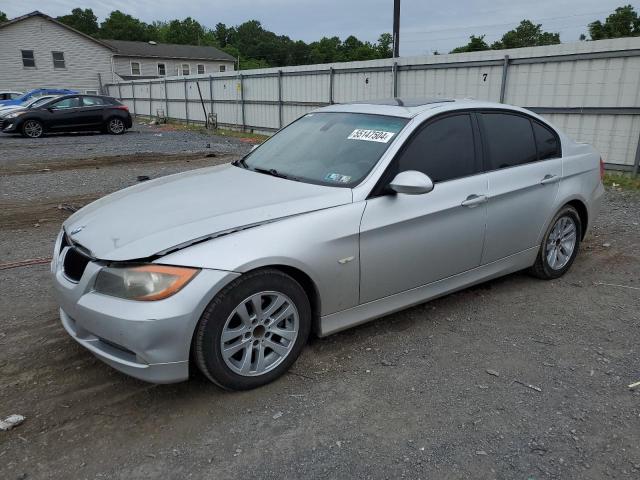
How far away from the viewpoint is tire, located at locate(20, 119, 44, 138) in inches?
736

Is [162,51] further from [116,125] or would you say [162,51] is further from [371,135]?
[371,135]

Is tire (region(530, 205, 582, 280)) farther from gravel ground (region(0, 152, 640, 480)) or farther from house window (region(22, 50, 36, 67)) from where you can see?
house window (region(22, 50, 36, 67))

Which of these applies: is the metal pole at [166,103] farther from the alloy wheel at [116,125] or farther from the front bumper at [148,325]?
the front bumper at [148,325]

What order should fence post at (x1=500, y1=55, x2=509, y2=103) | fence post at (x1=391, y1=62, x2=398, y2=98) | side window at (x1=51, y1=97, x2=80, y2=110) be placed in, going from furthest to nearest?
side window at (x1=51, y1=97, x2=80, y2=110), fence post at (x1=391, y1=62, x2=398, y2=98), fence post at (x1=500, y1=55, x2=509, y2=103)

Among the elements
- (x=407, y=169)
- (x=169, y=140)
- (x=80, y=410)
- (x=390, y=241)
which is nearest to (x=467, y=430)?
(x=390, y=241)

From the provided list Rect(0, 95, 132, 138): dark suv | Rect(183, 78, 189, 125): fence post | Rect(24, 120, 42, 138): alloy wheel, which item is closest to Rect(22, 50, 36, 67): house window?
Rect(183, 78, 189, 125): fence post

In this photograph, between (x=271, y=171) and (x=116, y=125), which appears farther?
(x=116, y=125)

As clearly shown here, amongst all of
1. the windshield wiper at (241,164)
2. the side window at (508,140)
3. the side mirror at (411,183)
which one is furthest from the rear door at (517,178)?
the windshield wiper at (241,164)

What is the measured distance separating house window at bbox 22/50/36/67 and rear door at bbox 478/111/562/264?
43142 millimetres

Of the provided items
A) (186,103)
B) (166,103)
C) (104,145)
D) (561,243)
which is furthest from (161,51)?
(561,243)

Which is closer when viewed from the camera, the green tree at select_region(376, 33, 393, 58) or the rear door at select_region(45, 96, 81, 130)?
the rear door at select_region(45, 96, 81, 130)

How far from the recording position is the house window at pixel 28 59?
125ft

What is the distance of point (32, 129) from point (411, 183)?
64.5 ft

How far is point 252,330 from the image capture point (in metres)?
2.93
